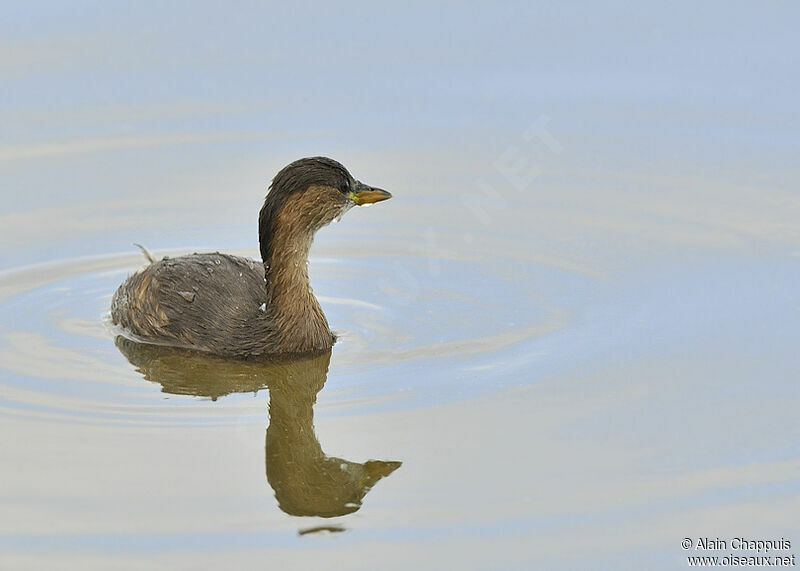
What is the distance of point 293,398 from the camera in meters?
10.1

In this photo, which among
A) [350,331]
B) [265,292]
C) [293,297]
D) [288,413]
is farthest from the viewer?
[265,292]

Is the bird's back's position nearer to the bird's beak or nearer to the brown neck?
the brown neck

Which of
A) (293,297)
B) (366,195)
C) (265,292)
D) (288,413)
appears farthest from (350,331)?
(288,413)

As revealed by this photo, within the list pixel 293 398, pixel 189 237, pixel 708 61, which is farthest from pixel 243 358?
pixel 708 61

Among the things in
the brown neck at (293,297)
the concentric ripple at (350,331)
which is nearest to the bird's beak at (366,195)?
the brown neck at (293,297)

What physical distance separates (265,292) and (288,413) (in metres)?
1.65

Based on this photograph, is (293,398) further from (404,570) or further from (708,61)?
(708,61)

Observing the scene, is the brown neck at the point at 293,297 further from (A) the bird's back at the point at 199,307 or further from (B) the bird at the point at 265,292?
(A) the bird's back at the point at 199,307

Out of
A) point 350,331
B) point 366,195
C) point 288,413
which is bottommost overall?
point 288,413

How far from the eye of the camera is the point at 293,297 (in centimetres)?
1095

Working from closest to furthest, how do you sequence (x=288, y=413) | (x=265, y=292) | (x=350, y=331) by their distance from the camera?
(x=288, y=413) < (x=350, y=331) < (x=265, y=292)

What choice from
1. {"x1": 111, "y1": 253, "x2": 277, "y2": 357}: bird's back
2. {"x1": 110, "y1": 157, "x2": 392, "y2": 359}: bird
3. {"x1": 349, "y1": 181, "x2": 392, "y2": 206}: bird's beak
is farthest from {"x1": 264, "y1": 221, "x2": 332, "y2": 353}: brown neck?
{"x1": 349, "y1": 181, "x2": 392, "y2": 206}: bird's beak

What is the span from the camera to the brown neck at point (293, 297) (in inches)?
427

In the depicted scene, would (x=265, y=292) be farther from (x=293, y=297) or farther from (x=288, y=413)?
(x=288, y=413)
